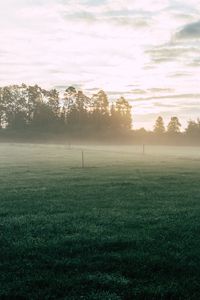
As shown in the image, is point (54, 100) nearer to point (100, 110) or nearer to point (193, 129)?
point (100, 110)

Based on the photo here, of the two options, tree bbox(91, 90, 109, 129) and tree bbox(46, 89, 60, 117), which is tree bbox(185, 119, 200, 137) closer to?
tree bbox(91, 90, 109, 129)

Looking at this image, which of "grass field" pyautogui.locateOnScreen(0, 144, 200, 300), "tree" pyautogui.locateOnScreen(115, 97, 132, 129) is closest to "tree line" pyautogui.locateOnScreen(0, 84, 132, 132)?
"tree" pyautogui.locateOnScreen(115, 97, 132, 129)

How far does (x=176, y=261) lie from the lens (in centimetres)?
1123

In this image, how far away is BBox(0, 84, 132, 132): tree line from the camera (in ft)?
534

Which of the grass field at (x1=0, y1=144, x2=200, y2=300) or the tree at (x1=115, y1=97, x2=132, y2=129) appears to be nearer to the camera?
the grass field at (x1=0, y1=144, x2=200, y2=300)

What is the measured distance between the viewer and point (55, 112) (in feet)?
557

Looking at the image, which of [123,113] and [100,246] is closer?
[100,246]

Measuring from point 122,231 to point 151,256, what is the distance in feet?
10.0

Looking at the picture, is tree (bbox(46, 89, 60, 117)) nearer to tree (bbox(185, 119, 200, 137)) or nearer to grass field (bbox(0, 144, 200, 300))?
tree (bbox(185, 119, 200, 137))

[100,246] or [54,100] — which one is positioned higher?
[54,100]

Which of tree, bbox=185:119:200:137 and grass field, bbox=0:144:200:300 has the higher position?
tree, bbox=185:119:200:137

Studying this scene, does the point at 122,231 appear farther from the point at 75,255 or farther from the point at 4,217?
the point at 4,217

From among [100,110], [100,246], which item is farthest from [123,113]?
[100,246]

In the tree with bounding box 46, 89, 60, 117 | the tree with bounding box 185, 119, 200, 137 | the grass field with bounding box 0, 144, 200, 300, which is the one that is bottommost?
the grass field with bounding box 0, 144, 200, 300
